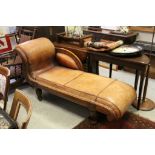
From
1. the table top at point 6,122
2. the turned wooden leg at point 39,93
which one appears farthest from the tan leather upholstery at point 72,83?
the table top at point 6,122

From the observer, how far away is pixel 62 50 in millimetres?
2688

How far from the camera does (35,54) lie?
2449 millimetres

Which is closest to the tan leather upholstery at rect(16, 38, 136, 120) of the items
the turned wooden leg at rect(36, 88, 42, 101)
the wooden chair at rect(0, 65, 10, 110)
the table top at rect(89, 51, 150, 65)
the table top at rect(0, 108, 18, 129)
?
the turned wooden leg at rect(36, 88, 42, 101)

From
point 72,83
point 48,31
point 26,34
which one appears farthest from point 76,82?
point 26,34

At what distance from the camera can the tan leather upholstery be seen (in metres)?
1.93

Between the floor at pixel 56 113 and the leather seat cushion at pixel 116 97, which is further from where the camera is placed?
the floor at pixel 56 113

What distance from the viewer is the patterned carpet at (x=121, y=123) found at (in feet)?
6.96

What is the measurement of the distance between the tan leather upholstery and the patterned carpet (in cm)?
27

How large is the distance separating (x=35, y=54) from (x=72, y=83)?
0.62 metres

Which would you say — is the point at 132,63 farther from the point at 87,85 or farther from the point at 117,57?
the point at 87,85

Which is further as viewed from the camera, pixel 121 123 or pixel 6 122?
pixel 121 123

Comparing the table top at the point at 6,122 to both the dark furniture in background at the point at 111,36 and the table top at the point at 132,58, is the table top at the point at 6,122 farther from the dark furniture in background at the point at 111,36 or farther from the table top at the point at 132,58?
the dark furniture in background at the point at 111,36
